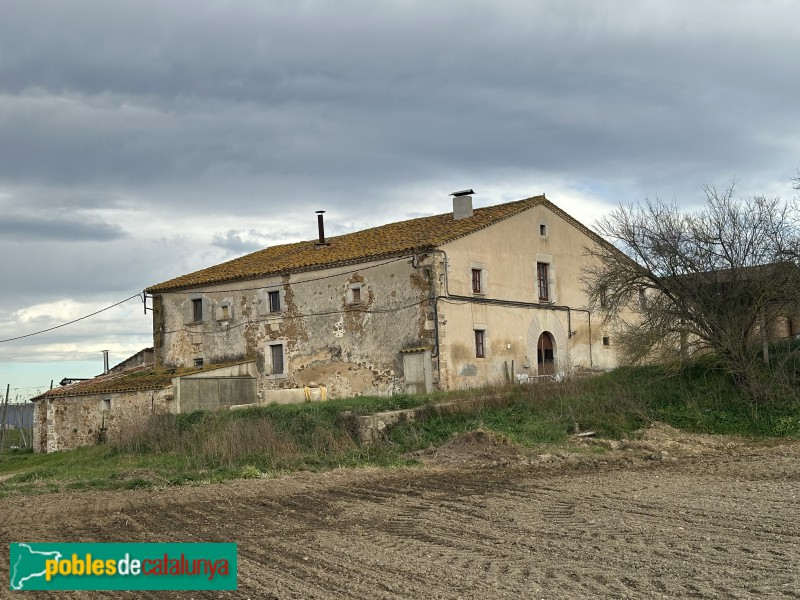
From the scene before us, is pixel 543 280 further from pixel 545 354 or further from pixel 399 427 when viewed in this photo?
pixel 399 427

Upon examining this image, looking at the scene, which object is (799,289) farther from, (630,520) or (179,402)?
(179,402)

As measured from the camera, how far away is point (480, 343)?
94.5ft

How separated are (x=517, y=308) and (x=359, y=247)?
5.95 metres

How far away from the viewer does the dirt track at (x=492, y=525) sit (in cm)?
802

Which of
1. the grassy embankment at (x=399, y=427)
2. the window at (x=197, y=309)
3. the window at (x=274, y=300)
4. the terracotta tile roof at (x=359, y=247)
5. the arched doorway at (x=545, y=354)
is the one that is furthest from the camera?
the window at (x=197, y=309)

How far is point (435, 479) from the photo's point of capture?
1580 centimetres

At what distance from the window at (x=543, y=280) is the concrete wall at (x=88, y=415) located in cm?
1340

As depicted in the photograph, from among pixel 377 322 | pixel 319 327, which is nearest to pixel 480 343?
pixel 377 322

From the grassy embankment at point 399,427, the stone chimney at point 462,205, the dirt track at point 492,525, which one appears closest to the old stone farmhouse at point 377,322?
the stone chimney at point 462,205

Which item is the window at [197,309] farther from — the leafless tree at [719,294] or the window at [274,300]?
the leafless tree at [719,294]

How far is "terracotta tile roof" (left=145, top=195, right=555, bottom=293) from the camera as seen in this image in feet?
94.3

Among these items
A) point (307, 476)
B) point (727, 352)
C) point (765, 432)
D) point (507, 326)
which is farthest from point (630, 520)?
point (507, 326)

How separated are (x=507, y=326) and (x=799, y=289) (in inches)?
430

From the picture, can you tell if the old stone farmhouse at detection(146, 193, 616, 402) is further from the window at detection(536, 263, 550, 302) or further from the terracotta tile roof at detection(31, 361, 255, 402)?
the terracotta tile roof at detection(31, 361, 255, 402)
